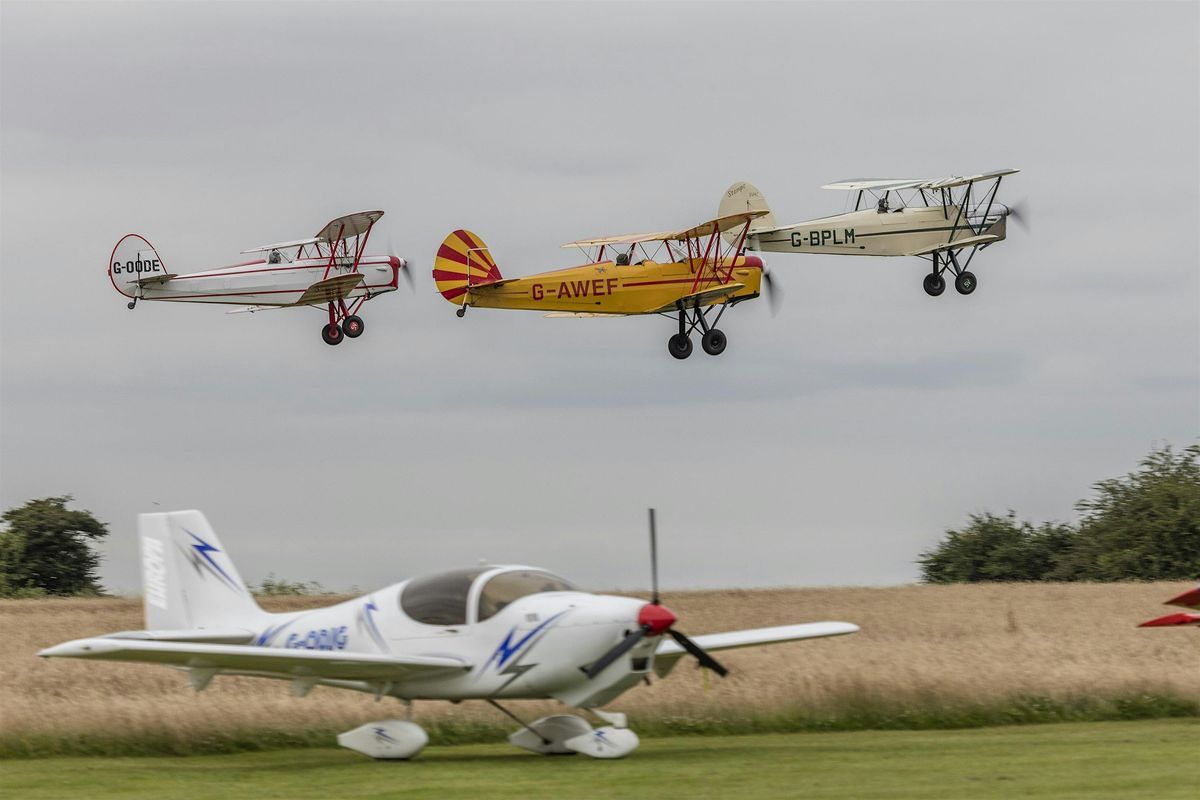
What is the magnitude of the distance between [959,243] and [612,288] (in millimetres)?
7683

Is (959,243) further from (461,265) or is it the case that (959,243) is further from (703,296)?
(461,265)

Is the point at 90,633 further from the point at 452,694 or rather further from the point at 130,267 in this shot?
the point at 452,694

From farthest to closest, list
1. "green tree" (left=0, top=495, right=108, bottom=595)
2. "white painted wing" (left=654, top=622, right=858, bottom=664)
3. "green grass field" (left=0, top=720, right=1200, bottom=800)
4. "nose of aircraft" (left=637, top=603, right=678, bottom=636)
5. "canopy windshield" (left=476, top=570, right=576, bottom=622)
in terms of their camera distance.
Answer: "green tree" (left=0, top=495, right=108, bottom=595)
"white painted wing" (left=654, top=622, right=858, bottom=664)
"canopy windshield" (left=476, top=570, right=576, bottom=622)
"nose of aircraft" (left=637, top=603, right=678, bottom=636)
"green grass field" (left=0, top=720, right=1200, bottom=800)

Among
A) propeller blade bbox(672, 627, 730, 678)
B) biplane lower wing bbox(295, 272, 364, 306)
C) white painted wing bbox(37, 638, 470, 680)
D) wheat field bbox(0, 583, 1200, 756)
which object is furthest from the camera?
biplane lower wing bbox(295, 272, 364, 306)

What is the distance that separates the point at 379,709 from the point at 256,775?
410cm

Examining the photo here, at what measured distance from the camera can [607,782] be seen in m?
12.7

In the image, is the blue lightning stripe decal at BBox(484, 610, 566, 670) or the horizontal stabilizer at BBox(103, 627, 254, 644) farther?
the horizontal stabilizer at BBox(103, 627, 254, 644)

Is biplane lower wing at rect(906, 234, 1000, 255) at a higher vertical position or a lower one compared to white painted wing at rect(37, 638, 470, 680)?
higher

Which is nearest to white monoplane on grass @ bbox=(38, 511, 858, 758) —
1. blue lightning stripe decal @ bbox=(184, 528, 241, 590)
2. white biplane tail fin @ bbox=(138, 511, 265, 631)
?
white biplane tail fin @ bbox=(138, 511, 265, 631)

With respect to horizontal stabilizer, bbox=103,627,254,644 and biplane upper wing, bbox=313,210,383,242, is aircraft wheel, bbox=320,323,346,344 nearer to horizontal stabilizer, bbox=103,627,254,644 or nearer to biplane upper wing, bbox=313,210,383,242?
biplane upper wing, bbox=313,210,383,242

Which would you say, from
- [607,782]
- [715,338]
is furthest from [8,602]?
[607,782]

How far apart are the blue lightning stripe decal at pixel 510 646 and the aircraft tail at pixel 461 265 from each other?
A: 21.4 m

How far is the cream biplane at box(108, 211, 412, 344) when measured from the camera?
3728 centimetres

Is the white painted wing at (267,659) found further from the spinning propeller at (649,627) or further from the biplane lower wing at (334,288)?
the biplane lower wing at (334,288)
